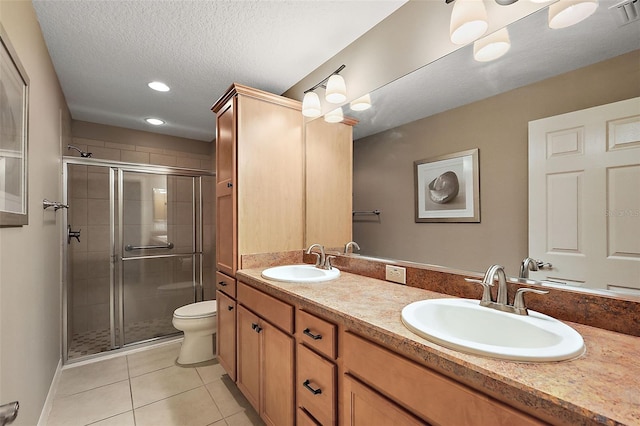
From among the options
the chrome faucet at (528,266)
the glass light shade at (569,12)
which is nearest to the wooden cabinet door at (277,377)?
the chrome faucet at (528,266)

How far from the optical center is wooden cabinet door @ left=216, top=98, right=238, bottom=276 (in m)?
2.02

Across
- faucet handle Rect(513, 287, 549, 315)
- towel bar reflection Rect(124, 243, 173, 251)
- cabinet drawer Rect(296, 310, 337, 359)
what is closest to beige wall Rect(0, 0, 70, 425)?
towel bar reflection Rect(124, 243, 173, 251)

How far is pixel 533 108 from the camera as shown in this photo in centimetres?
110

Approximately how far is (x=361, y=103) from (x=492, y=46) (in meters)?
0.77

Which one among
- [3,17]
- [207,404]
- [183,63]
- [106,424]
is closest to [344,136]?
[183,63]

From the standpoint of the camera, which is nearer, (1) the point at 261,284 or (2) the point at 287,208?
(1) the point at 261,284

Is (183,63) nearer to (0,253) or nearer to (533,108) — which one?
(0,253)


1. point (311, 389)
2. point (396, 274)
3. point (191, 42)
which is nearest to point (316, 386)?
point (311, 389)

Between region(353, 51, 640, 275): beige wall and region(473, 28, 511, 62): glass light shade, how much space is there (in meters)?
0.19

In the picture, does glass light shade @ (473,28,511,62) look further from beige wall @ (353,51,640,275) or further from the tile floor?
the tile floor

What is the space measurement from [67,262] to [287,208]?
2.00 m

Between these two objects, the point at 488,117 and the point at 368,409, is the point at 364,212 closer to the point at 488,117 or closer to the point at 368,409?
the point at 488,117

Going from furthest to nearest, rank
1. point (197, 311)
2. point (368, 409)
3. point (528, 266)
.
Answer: point (197, 311), point (528, 266), point (368, 409)

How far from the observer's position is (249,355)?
1.77 m
